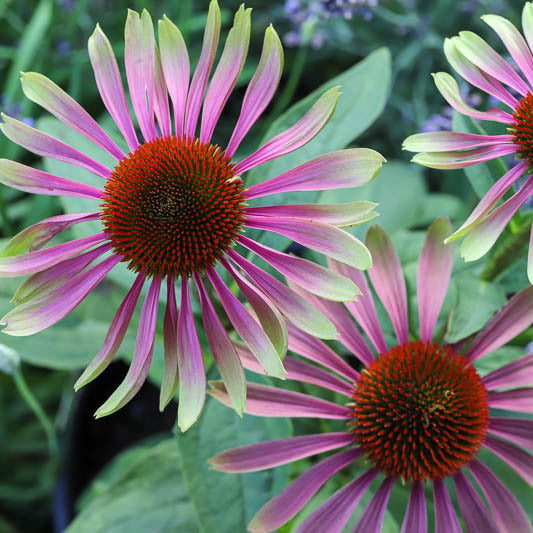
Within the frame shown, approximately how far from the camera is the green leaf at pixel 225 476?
22.5 inches

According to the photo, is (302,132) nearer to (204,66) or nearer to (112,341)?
(204,66)

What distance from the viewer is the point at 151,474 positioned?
76 centimetres

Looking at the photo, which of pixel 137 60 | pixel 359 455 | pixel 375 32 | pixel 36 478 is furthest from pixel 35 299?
pixel 375 32

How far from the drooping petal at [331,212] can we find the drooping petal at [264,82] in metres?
0.07

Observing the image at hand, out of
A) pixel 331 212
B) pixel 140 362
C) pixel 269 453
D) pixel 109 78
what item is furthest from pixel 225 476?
pixel 109 78

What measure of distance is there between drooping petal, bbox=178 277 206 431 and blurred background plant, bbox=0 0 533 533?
0.42 ft

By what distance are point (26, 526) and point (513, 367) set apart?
939 mm

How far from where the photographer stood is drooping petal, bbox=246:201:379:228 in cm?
46

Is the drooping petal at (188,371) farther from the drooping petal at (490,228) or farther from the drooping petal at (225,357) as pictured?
the drooping petal at (490,228)

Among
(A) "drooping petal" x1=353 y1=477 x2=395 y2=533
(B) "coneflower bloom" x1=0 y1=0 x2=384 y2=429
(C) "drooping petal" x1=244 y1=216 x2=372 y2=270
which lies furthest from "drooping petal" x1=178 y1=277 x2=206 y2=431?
(A) "drooping petal" x1=353 y1=477 x2=395 y2=533

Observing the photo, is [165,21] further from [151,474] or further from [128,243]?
[151,474]

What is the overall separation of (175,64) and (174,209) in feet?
0.42

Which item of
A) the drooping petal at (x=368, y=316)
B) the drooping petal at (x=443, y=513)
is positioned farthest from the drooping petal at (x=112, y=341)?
the drooping petal at (x=443, y=513)

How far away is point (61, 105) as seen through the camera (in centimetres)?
53
